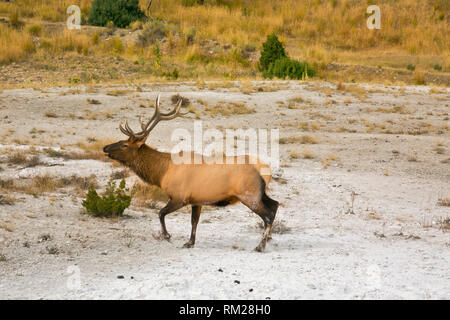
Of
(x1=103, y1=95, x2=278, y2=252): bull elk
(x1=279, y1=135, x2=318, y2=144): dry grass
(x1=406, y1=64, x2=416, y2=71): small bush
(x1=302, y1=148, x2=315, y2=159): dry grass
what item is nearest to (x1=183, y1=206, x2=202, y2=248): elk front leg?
(x1=103, y1=95, x2=278, y2=252): bull elk

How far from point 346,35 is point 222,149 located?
22932 mm

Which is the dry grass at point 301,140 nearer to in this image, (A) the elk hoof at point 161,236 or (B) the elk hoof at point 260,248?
(A) the elk hoof at point 161,236

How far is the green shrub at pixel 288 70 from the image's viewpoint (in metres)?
24.8

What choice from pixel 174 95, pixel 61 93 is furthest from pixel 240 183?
pixel 61 93

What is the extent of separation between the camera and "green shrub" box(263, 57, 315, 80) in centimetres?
2475

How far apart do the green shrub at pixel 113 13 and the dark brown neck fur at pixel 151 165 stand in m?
27.1

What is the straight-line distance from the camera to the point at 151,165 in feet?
22.4

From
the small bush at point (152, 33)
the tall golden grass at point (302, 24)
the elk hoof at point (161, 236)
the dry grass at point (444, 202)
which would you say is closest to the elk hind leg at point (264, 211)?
the elk hoof at point (161, 236)

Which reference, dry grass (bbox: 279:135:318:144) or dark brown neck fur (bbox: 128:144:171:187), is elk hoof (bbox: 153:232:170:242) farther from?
dry grass (bbox: 279:135:318:144)

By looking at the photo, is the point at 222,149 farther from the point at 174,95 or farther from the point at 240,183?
the point at 240,183

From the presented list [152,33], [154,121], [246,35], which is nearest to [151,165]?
[154,121]

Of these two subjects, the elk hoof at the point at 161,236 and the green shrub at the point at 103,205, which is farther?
the green shrub at the point at 103,205

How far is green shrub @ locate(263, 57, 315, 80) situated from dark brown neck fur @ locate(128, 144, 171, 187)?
1819cm

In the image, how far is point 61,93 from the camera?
1892cm
